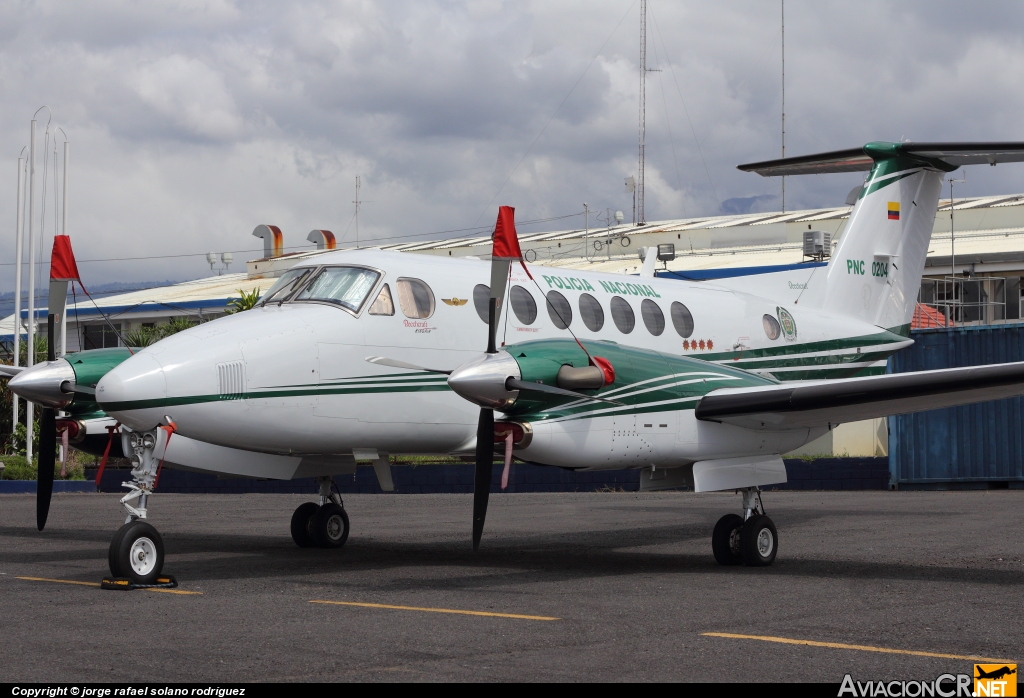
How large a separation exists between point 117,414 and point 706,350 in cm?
720

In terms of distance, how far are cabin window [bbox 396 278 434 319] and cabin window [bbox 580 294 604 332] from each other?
77.3 inches

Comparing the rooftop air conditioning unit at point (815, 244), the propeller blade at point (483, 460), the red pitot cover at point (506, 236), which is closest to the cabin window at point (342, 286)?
the red pitot cover at point (506, 236)

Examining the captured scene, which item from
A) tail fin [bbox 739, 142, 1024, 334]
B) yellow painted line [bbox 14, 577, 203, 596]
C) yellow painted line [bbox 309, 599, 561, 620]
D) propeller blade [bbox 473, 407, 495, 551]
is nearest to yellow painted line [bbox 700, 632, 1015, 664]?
yellow painted line [bbox 309, 599, 561, 620]

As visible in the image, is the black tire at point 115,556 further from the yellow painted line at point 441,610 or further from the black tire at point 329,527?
the black tire at point 329,527

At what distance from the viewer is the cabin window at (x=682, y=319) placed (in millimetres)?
13438

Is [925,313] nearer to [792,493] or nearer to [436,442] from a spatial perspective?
[792,493]

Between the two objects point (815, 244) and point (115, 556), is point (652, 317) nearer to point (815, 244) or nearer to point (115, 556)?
point (115, 556)

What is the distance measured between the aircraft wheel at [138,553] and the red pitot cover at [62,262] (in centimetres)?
336

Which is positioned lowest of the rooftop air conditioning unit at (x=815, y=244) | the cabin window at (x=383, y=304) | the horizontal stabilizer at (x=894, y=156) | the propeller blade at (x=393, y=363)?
the propeller blade at (x=393, y=363)

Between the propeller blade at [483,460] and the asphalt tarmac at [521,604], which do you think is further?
the propeller blade at [483,460]

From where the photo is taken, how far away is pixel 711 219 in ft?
180

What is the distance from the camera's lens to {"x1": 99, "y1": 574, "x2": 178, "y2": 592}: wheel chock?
926cm

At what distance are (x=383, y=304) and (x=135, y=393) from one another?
2687mm

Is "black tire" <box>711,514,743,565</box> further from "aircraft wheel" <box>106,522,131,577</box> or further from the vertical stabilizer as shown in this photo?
"aircraft wheel" <box>106,522,131,577</box>
